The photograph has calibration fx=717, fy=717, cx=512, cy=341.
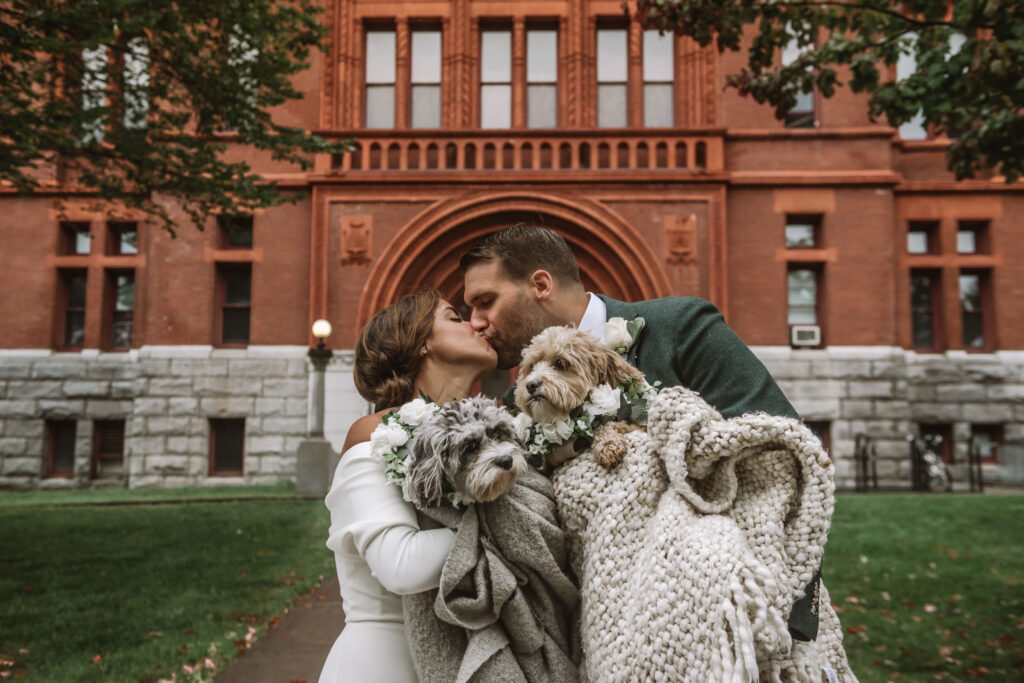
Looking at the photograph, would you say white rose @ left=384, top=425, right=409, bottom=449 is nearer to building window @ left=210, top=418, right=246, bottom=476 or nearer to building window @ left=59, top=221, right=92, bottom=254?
building window @ left=210, top=418, right=246, bottom=476

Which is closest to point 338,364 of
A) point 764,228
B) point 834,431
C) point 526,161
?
point 526,161

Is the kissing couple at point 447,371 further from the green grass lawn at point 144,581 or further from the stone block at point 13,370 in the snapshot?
the stone block at point 13,370

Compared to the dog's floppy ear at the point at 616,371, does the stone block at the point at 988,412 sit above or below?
below

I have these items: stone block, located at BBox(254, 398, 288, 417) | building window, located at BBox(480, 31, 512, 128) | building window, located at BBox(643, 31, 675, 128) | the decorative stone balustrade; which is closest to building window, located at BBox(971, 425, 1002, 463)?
the decorative stone balustrade

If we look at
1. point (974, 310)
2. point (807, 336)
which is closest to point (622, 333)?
point (807, 336)

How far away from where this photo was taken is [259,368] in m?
14.8

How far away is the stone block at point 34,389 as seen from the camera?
609 inches

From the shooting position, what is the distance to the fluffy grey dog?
2129mm

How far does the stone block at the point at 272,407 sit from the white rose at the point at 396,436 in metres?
13.1

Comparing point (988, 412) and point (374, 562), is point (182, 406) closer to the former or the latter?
point (374, 562)

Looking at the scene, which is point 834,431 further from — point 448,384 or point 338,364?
point 448,384

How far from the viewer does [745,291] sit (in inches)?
587

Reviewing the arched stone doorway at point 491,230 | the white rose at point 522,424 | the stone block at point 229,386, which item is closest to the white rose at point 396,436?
the white rose at point 522,424

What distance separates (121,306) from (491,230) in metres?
8.71
